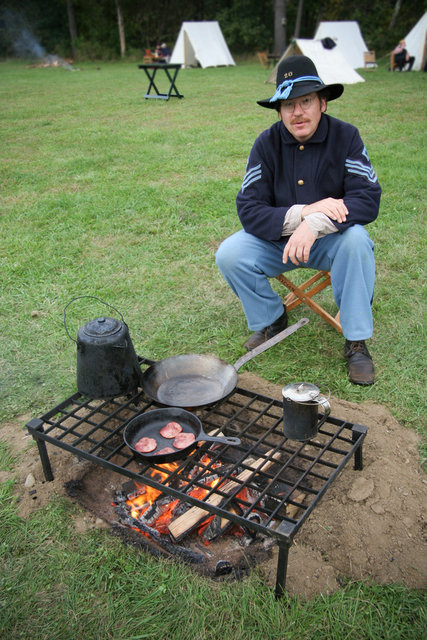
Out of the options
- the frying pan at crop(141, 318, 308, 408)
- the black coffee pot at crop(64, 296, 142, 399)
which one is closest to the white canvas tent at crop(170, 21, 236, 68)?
the frying pan at crop(141, 318, 308, 408)

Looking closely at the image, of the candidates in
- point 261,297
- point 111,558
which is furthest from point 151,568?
point 261,297

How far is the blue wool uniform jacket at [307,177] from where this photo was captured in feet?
10.1

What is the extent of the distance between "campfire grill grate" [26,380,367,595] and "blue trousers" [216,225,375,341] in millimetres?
687

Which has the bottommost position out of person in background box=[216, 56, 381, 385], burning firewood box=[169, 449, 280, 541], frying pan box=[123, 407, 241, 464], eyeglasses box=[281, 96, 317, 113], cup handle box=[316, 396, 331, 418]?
burning firewood box=[169, 449, 280, 541]

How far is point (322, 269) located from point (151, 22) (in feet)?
99.8

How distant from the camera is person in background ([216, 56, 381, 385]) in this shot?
3.02 meters

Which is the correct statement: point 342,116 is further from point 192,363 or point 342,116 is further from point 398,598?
point 398,598

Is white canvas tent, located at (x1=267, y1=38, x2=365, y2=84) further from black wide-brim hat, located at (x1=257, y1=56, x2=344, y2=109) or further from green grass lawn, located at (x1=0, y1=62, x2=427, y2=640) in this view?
black wide-brim hat, located at (x1=257, y1=56, x2=344, y2=109)

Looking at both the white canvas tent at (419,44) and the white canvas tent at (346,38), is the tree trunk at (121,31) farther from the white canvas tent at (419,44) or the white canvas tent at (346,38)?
the white canvas tent at (419,44)

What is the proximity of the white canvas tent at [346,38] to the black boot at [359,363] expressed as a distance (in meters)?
18.6

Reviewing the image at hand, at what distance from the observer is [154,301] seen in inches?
164

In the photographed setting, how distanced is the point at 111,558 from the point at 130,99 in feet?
41.3

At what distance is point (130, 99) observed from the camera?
1285 cm

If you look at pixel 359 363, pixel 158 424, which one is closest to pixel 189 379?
pixel 158 424
